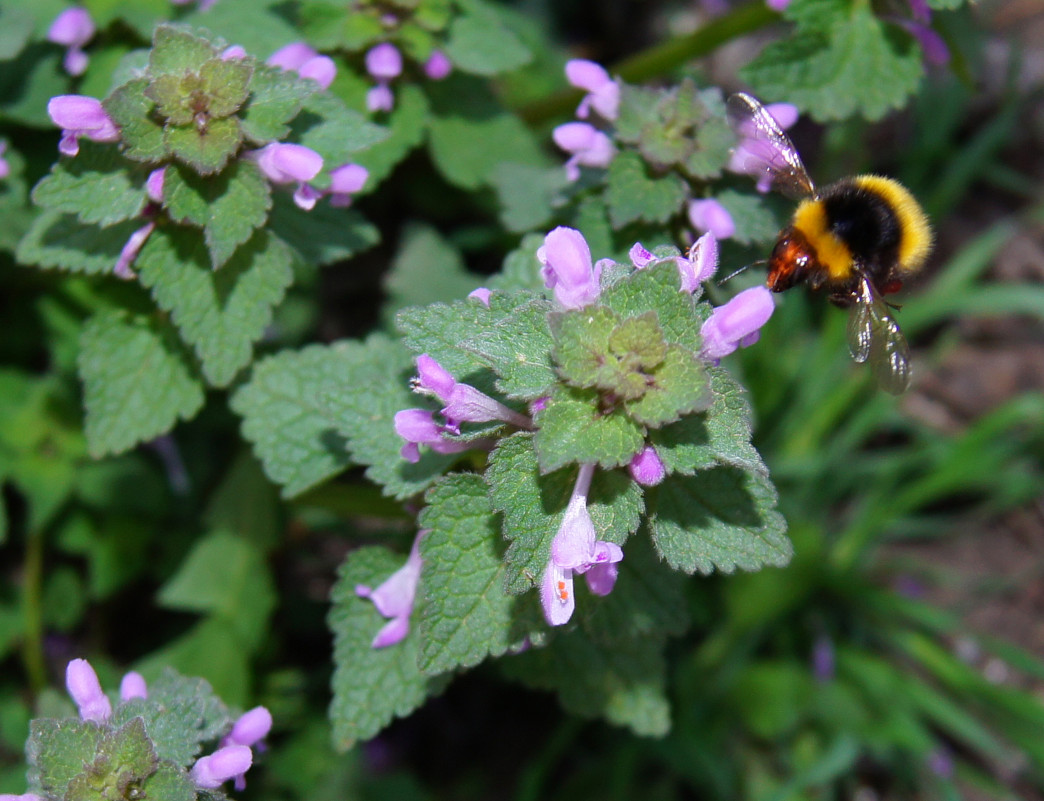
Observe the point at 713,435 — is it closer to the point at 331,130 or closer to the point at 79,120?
the point at 331,130

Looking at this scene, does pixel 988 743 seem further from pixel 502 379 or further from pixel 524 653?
pixel 502 379

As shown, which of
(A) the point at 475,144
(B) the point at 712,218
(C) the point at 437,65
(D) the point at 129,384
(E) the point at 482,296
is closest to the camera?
(E) the point at 482,296

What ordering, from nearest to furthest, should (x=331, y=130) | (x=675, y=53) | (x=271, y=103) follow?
(x=271, y=103), (x=331, y=130), (x=675, y=53)

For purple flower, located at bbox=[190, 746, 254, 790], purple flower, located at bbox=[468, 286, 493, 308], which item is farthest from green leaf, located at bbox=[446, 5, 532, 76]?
purple flower, located at bbox=[190, 746, 254, 790]

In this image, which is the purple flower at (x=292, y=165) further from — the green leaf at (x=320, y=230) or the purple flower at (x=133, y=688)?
the purple flower at (x=133, y=688)

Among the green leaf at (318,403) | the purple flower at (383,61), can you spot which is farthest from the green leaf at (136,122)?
the purple flower at (383,61)

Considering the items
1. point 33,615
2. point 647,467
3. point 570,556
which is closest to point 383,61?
point 647,467
